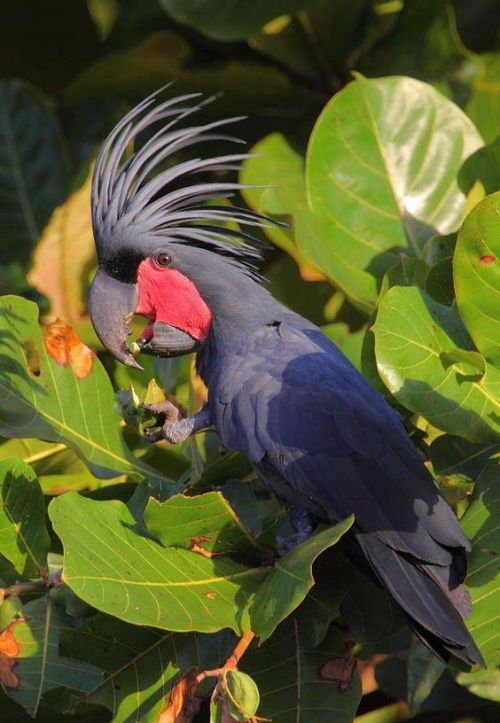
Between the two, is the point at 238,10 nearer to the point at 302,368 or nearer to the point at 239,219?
the point at 239,219

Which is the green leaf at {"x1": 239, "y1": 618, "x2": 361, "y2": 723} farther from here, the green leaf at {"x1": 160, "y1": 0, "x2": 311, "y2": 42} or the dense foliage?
the green leaf at {"x1": 160, "y1": 0, "x2": 311, "y2": 42}

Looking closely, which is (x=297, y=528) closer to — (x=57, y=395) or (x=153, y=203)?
(x=57, y=395)

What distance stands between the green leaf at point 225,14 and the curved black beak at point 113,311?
2.87 ft

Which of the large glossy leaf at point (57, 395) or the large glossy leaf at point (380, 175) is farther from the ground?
the large glossy leaf at point (380, 175)

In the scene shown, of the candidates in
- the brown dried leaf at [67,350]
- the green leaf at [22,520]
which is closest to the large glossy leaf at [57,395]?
the brown dried leaf at [67,350]

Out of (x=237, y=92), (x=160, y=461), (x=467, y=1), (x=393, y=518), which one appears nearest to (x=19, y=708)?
(x=160, y=461)

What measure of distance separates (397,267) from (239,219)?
34 cm

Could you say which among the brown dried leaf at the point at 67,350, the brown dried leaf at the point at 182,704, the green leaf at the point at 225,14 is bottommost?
the brown dried leaf at the point at 182,704

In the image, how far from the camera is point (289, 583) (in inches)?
57.5

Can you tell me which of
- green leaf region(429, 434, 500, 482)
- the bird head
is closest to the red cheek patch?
the bird head

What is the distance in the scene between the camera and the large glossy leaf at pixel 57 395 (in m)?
1.83

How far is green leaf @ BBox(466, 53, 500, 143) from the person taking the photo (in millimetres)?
2557

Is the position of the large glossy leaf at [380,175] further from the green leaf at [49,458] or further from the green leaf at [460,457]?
the green leaf at [49,458]

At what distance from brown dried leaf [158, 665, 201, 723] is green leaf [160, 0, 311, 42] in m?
1.62
